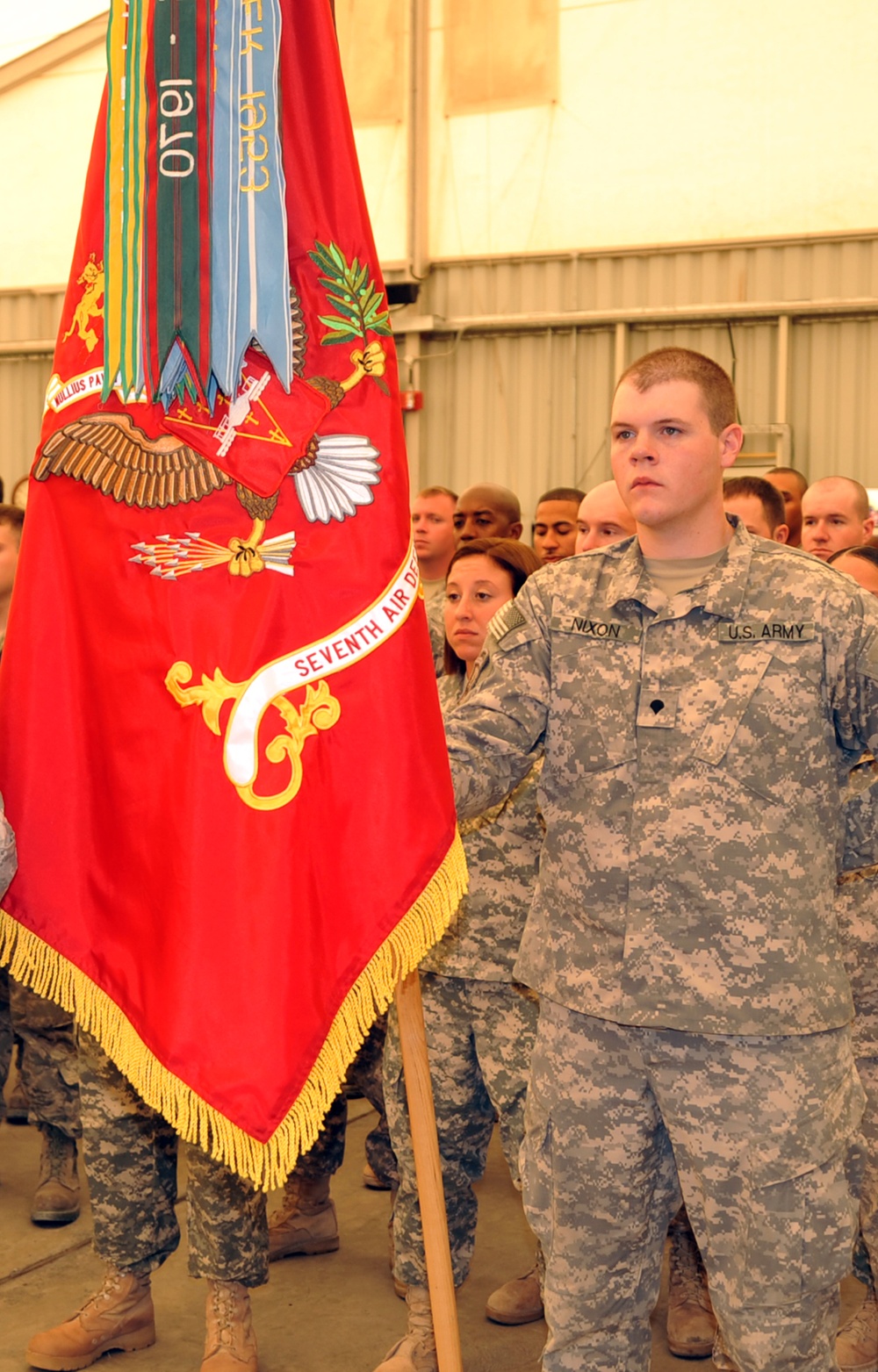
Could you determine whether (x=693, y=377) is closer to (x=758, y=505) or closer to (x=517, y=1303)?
(x=758, y=505)

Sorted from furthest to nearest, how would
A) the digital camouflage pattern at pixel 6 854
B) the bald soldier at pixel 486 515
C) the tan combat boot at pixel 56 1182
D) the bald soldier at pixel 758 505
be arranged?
1. the bald soldier at pixel 486 515
2. the bald soldier at pixel 758 505
3. the tan combat boot at pixel 56 1182
4. the digital camouflage pattern at pixel 6 854

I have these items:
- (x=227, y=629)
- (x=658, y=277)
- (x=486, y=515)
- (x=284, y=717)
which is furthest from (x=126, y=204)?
(x=658, y=277)

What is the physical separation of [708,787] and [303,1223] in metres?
1.74

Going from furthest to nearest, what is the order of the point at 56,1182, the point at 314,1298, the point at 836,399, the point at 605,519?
1. the point at 836,399
2. the point at 56,1182
3. the point at 605,519
4. the point at 314,1298

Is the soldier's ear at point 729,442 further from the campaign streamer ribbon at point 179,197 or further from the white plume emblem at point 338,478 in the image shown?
the campaign streamer ribbon at point 179,197

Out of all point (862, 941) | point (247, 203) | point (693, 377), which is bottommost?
point (862, 941)

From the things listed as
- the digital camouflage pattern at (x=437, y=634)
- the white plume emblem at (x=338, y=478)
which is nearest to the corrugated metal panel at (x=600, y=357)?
the digital camouflage pattern at (x=437, y=634)

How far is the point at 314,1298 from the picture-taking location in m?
3.06

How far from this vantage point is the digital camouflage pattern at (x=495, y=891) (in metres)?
2.73

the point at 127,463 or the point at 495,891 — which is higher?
the point at 127,463

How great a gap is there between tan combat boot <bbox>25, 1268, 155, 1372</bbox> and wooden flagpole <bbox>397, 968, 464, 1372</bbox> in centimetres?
90

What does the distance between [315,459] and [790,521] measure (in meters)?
2.55

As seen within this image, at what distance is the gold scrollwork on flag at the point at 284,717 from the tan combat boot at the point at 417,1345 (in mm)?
1084

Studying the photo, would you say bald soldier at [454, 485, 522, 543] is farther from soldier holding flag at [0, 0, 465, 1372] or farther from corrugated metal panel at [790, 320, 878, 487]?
corrugated metal panel at [790, 320, 878, 487]
